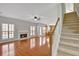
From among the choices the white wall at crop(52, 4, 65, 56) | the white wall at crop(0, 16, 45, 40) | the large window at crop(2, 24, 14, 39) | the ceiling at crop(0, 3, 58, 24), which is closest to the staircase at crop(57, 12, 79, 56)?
the white wall at crop(52, 4, 65, 56)

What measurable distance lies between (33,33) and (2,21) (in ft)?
2.85

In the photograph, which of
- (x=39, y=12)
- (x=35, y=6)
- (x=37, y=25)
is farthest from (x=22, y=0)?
(x=37, y=25)

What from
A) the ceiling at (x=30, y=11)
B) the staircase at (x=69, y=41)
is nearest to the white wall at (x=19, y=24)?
the ceiling at (x=30, y=11)

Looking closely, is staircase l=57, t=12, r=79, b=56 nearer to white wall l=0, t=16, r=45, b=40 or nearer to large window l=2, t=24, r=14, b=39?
white wall l=0, t=16, r=45, b=40

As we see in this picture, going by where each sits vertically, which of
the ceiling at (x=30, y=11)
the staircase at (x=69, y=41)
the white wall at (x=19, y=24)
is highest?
the ceiling at (x=30, y=11)

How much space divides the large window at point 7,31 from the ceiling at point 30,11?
1.00 ft

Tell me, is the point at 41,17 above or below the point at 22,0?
below

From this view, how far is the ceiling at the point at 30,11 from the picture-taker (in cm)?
264

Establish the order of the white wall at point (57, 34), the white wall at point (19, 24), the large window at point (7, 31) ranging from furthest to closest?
the white wall at point (57, 34), the white wall at point (19, 24), the large window at point (7, 31)

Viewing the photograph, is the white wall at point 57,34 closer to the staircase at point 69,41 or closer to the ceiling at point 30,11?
the staircase at point 69,41

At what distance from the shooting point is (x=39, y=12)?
2801 millimetres

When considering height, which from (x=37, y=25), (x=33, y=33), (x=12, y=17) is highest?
(x=12, y=17)

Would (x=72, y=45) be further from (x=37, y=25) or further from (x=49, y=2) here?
(x=49, y=2)

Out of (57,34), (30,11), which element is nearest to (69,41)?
(57,34)
